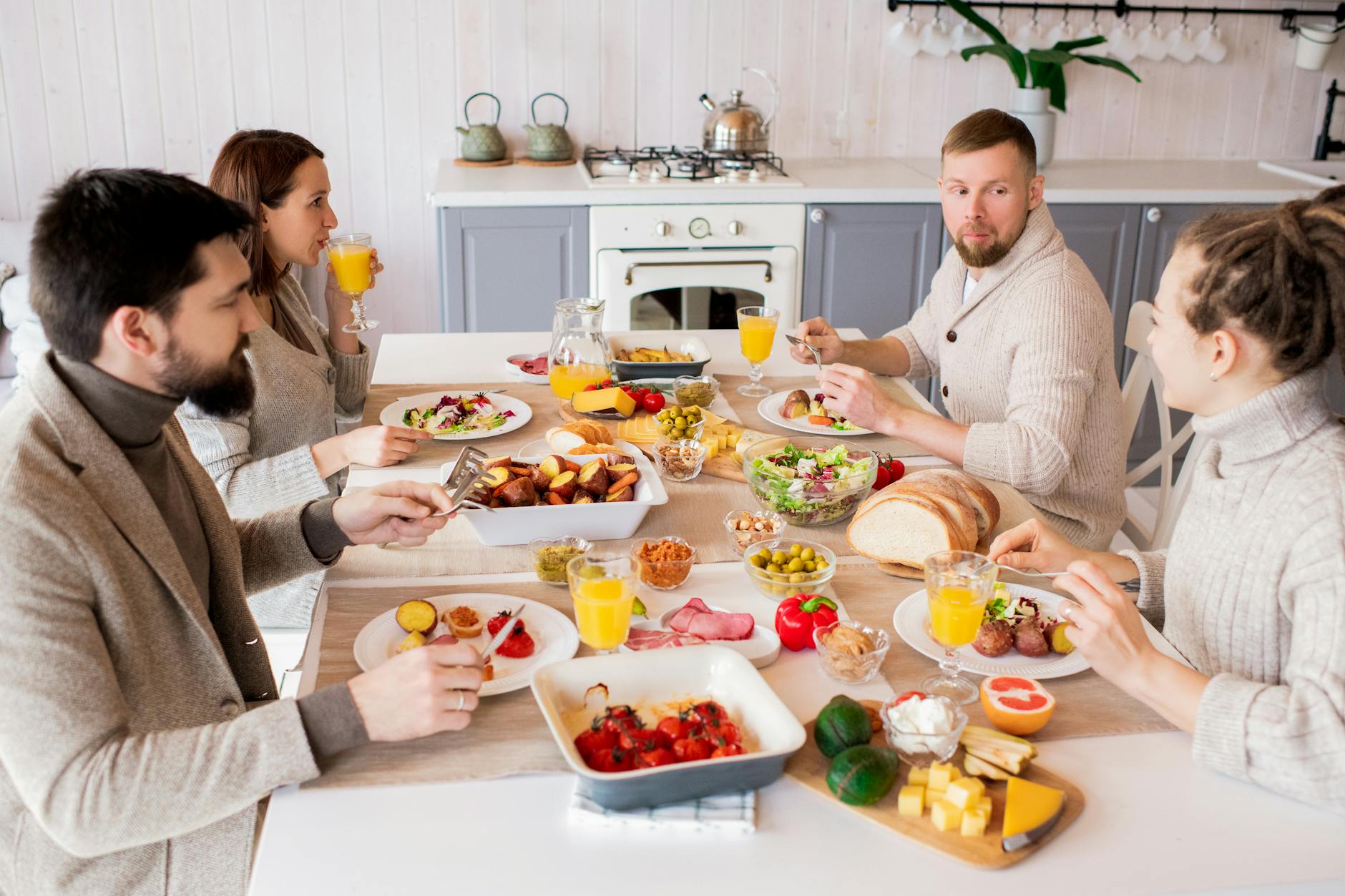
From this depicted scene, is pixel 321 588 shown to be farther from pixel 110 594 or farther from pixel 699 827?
pixel 699 827

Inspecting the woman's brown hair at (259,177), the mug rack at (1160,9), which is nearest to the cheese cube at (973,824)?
the woman's brown hair at (259,177)

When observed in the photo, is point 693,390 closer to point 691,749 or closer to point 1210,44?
point 691,749

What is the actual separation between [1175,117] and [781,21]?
1543mm

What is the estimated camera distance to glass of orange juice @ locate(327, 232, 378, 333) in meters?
2.43

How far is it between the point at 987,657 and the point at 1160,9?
12.0 ft

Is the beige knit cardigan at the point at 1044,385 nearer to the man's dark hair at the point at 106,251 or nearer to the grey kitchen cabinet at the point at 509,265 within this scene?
the man's dark hair at the point at 106,251

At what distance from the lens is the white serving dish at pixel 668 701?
1.10 meters

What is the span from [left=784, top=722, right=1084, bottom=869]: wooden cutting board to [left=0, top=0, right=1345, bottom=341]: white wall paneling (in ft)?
10.9

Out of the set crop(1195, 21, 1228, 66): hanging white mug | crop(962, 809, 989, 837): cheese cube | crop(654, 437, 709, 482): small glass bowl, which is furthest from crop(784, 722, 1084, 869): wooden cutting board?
crop(1195, 21, 1228, 66): hanging white mug

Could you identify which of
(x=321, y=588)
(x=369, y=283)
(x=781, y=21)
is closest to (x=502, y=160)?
(x=781, y=21)

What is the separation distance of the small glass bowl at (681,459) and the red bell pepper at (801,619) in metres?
0.54

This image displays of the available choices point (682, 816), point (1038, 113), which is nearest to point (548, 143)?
point (1038, 113)

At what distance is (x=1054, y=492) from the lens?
7.04ft

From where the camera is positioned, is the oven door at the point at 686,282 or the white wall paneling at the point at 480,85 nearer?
the oven door at the point at 686,282
